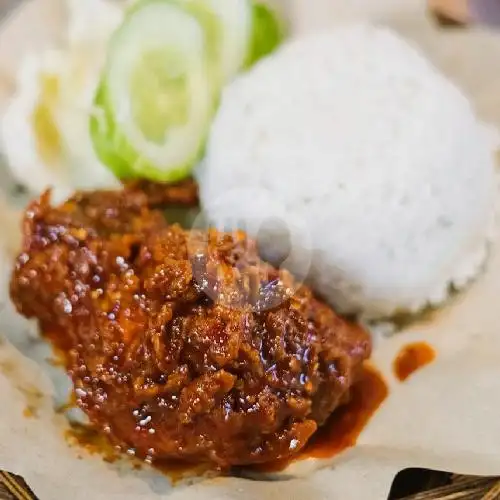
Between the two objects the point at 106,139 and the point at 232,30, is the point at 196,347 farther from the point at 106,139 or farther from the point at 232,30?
the point at 232,30

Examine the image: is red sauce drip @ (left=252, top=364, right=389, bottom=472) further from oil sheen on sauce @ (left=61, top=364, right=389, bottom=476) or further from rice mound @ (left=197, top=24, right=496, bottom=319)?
rice mound @ (left=197, top=24, right=496, bottom=319)

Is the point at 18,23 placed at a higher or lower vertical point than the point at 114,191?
higher

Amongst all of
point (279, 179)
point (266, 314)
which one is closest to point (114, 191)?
point (279, 179)

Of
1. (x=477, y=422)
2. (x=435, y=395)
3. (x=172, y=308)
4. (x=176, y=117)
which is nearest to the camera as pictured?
(x=172, y=308)

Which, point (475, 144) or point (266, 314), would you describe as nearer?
point (266, 314)

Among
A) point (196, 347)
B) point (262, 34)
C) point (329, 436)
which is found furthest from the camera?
point (262, 34)

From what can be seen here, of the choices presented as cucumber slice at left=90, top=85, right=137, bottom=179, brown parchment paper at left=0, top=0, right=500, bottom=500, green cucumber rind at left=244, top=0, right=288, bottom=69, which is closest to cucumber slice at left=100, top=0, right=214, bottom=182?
cucumber slice at left=90, top=85, right=137, bottom=179

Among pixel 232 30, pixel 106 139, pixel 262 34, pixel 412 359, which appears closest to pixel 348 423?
pixel 412 359

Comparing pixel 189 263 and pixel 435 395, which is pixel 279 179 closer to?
pixel 189 263
